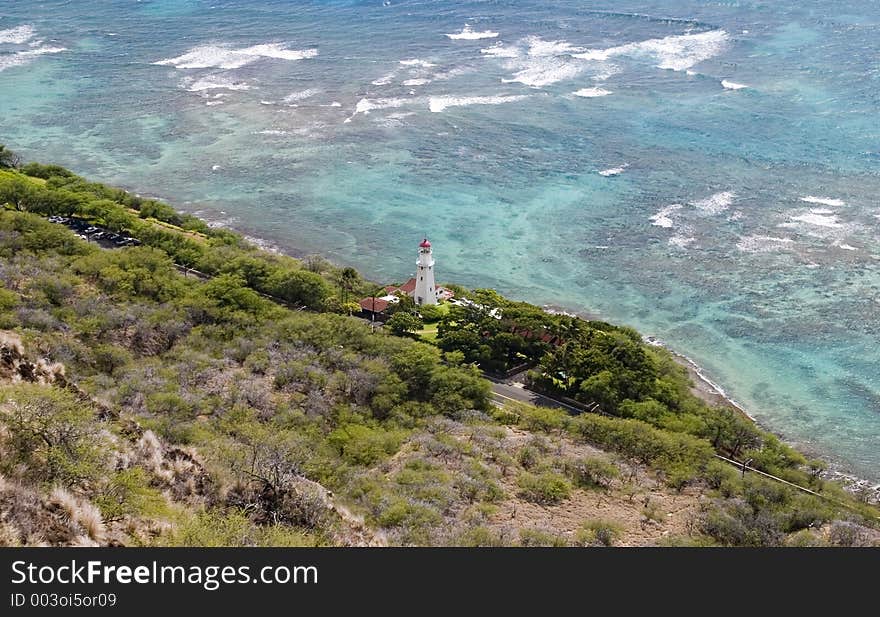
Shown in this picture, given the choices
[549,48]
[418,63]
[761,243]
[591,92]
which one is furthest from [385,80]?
[761,243]

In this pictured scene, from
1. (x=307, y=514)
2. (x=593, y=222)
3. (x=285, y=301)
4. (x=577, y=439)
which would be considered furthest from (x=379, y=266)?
(x=307, y=514)

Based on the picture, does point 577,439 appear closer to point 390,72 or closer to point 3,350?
point 3,350

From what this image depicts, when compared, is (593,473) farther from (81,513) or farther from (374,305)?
(374,305)

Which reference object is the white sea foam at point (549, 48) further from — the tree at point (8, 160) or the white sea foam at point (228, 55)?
the tree at point (8, 160)

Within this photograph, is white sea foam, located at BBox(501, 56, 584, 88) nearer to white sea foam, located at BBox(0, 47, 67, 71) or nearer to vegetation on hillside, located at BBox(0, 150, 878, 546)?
vegetation on hillside, located at BBox(0, 150, 878, 546)

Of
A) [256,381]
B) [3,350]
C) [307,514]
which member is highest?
[3,350]

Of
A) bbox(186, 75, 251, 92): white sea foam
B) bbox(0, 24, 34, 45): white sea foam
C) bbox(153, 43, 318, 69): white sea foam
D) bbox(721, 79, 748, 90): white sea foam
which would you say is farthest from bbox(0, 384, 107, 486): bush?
bbox(0, 24, 34, 45): white sea foam

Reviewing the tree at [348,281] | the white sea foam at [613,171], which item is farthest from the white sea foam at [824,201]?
the tree at [348,281]
